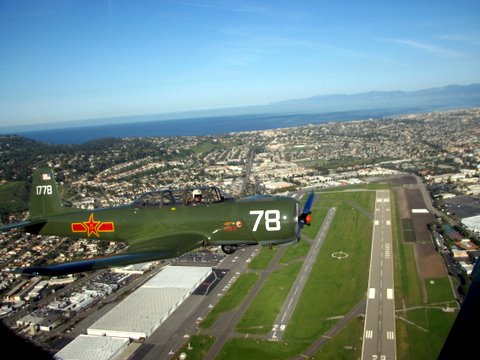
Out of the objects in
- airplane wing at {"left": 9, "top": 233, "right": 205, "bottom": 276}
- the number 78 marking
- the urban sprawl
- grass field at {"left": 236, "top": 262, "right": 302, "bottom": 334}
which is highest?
the number 78 marking

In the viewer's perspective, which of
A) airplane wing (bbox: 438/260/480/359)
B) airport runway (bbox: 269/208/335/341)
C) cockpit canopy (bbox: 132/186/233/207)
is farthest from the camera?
airport runway (bbox: 269/208/335/341)

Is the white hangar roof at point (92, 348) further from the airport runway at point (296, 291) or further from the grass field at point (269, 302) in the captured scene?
the airport runway at point (296, 291)

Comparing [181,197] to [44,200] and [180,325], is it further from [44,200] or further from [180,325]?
[180,325]

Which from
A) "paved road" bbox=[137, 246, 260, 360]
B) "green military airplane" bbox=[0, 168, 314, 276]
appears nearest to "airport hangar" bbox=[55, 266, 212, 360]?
"paved road" bbox=[137, 246, 260, 360]

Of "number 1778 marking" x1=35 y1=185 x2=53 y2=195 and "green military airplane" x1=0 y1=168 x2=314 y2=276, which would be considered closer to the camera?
"green military airplane" x1=0 y1=168 x2=314 y2=276

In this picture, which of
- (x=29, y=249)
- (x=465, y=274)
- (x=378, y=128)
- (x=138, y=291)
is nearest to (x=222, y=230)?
(x=138, y=291)

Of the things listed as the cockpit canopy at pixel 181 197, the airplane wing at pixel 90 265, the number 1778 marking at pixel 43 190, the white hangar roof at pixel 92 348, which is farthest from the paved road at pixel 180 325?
the airplane wing at pixel 90 265

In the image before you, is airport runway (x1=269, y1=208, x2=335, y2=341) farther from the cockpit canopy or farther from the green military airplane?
the cockpit canopy
